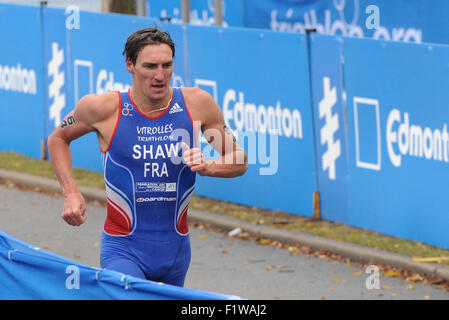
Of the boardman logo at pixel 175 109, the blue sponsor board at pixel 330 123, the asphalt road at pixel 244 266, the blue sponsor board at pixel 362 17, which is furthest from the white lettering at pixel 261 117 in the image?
the boardman logo at pixel 175 109

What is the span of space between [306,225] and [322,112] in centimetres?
121

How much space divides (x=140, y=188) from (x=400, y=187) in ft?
16.6

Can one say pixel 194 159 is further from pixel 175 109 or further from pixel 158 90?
pixel 175 109

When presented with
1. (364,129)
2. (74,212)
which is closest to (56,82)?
(364,129)

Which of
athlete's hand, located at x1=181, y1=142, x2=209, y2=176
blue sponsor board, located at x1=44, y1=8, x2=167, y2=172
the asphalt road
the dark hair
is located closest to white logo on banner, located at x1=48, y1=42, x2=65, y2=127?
blue sponsor board, located at x1=44, y1=8, x2=167, y2=172

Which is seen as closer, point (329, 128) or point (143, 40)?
point (143, 40)

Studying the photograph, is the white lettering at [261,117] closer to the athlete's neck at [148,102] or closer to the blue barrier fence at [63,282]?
the athlete's neck at [148,102]

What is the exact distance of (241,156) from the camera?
19.4ft

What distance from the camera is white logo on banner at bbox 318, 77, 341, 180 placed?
36.8 feet

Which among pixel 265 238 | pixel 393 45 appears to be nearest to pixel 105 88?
pixel 265 238

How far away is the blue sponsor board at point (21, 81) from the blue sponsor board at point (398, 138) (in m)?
5.72

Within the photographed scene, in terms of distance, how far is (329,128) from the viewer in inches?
444

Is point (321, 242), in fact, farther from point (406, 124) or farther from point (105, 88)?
point (105, 88)

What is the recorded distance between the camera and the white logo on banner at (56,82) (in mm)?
14750
